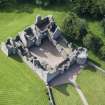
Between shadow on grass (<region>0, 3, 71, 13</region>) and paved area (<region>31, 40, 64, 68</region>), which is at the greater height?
shadow on grass (<region>0, 3, 71, 13</region>)

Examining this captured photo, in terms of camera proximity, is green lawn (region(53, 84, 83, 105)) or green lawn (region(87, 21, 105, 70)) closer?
green lawn (region(53, 84, 83, 105))

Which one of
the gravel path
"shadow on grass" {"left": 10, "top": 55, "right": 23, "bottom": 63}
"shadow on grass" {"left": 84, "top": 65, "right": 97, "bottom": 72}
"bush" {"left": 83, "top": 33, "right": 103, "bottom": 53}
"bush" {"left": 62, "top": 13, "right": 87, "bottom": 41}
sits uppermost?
"bush" {"left": 62, "top": 13, "right": 87, "bottom": 41}

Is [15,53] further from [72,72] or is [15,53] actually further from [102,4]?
[102,4]

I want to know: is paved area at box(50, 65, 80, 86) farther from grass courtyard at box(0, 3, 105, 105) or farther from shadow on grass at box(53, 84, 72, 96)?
grass courtyard at box(0, 3, 105, 105)

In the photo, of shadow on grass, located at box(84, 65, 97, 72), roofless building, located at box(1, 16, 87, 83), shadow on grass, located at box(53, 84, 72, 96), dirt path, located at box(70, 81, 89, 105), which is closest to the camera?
dirt path, located at box(70, 81, 89, 105)

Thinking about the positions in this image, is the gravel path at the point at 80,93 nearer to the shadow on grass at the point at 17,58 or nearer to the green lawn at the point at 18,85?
the green lawn at the point at 18,85

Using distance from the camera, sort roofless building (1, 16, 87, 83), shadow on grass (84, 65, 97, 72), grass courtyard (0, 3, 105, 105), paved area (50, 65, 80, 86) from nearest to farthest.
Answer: grass courtyard (0, 3, 105, 105) < paved area (50, 65, 80, 86) < roofless building (1, 16, 87, 83) < shadow on grass (84, 65, 97, 72)

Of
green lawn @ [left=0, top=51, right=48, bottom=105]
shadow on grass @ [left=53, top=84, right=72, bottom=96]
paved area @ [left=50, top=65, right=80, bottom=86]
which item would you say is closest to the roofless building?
paved area @ [left=50, top=65, right=80, bottom=86]

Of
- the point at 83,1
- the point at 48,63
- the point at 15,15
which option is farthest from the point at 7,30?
the point at 83,1
